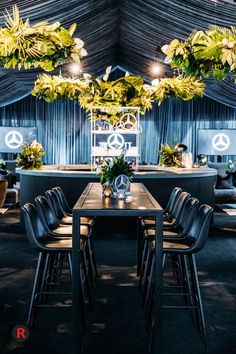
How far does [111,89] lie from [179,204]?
3.99 meters

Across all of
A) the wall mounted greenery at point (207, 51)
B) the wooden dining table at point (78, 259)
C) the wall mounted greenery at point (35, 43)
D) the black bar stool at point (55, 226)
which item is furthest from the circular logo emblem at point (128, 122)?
the wooden dining table at point (78, 259)

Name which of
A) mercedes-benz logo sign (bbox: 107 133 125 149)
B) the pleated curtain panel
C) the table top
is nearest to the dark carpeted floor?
the table top

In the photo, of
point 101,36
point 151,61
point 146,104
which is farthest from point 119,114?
point 151,61

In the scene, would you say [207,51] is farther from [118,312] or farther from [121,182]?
[118,312]

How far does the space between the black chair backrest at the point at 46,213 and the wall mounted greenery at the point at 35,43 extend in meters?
1.53

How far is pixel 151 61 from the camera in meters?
10.4

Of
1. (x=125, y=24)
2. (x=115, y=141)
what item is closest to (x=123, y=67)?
(x=125, y=24)

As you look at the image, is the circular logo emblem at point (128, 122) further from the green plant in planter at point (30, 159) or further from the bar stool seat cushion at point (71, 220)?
the bar stool seat cushion at point (71, 220)

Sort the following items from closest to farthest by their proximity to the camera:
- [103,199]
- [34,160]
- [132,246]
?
[103,199]
[132,246]
[34,160]

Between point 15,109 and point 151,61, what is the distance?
5.03 meters

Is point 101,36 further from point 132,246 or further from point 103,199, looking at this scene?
point 103,199

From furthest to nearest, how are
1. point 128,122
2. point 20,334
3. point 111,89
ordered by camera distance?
1. point 128,122
2. point 111,89
3. point 20,334

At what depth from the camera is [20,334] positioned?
3215 mm

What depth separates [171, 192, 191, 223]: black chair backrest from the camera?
425 centimetres
